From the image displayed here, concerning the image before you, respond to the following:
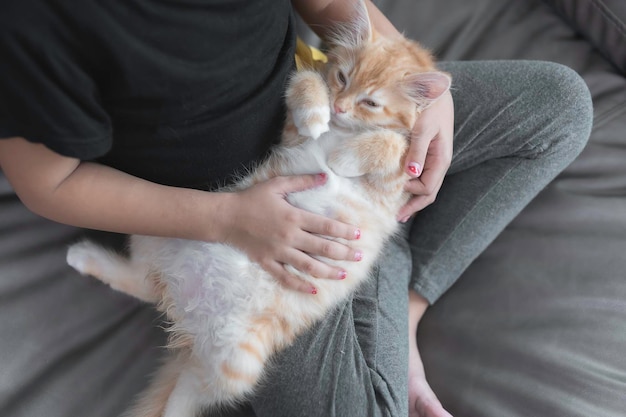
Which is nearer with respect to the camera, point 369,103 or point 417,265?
point 369,103

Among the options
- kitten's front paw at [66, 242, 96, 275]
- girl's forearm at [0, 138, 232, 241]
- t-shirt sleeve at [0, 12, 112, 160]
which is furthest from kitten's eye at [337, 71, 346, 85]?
kitten's front paw at [66, 242, 96, 275]

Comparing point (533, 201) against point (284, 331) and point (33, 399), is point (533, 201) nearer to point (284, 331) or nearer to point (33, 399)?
point (284, 331)

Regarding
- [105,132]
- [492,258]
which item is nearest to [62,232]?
[105,132]

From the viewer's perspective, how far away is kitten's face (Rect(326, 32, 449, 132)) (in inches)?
39.5

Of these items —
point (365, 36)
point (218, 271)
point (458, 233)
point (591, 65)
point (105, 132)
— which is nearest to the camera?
point (105, 132)

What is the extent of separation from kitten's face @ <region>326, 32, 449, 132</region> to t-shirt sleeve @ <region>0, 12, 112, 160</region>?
19.5 inches

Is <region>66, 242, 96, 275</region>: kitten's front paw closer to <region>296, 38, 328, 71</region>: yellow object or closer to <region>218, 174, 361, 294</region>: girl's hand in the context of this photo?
<region>218, 174, 361, 294</region>: girl's hand

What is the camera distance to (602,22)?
4.67 feet

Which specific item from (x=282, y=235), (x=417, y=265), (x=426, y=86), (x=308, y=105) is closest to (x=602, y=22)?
(x=426, y=86)

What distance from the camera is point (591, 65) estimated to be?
1.48 m

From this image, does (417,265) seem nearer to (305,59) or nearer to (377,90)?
(377,90)

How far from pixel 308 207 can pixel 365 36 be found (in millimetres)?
404

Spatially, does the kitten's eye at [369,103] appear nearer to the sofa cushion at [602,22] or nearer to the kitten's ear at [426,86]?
the kitten's ear at [426,86]

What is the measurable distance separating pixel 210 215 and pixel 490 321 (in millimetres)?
693
